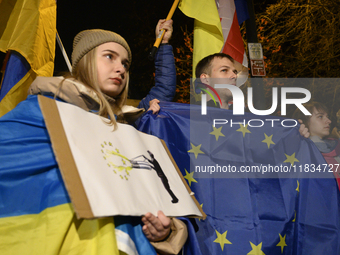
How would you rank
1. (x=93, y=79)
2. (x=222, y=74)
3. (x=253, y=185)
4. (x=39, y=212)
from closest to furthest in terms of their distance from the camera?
(x=39, y=212) → (x=93, y=79) → (x=253, y=185) → (x=222, y=74)

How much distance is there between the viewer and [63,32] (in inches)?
208

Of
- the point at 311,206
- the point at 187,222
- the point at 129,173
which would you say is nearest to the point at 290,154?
the point at 311,206

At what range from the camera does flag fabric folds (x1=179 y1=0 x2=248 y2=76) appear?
13.8 ft

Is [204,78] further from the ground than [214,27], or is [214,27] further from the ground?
[214,27]

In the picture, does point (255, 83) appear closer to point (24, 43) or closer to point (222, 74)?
point (222, 74)

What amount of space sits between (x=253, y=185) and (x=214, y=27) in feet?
8.67

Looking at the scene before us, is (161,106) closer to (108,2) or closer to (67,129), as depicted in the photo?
(67,129)

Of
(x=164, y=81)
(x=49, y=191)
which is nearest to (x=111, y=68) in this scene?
(x=49, y=191)

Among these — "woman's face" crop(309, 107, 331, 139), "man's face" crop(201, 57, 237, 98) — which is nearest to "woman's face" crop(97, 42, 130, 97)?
"man's face" crop(201, 57, 237, 98)

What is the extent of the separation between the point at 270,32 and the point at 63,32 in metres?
6.10

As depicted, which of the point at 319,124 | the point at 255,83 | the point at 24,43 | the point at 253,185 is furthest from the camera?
the point at 255,83

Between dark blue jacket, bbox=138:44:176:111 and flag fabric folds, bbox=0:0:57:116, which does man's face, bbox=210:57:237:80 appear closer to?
dark blue jacket, bbox=138:44:176:111

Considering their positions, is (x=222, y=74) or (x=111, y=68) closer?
(x=111, y=68)

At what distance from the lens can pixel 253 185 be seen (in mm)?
2461
